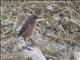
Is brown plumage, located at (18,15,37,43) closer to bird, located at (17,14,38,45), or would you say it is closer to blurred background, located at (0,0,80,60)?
bird, located at (17,14,38,45)

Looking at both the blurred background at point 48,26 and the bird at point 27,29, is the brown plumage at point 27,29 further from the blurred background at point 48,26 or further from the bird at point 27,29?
the blurred background at point 48,26

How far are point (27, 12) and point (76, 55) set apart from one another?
8.08 ft

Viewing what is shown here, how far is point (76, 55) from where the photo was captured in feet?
18.9

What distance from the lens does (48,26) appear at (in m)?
7.17

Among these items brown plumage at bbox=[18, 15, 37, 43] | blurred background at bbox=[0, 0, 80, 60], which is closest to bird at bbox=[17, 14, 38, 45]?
brown plumage at bbox=[18, 15, 37, 43]

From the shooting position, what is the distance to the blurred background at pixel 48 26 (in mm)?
6091

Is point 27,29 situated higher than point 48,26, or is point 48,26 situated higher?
point 27,29

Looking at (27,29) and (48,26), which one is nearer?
(27,29)

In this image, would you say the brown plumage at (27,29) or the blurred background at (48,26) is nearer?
the brown plumage at (27,29)

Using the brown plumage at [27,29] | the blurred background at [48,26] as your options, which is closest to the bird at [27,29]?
the brown plumage at [27,29]

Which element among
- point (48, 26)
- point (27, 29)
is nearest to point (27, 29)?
point (27, 29)

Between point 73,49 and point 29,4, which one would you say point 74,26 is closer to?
point 73,49

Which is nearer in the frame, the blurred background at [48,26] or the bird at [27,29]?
the bird at [27,29]

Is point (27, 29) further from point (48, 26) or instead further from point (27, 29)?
point (48, 26)
